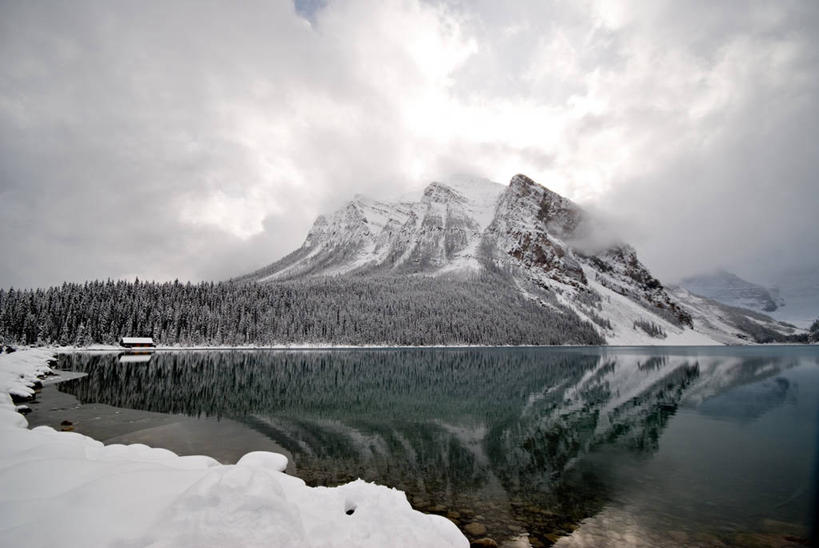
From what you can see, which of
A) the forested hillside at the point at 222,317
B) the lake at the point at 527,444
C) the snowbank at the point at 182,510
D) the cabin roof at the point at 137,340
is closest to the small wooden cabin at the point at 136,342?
the cabin roof at the point at 137,340

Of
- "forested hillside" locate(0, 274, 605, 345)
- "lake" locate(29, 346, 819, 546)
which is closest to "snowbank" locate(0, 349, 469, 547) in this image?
"lake" locate(29, 346, 819, 546)

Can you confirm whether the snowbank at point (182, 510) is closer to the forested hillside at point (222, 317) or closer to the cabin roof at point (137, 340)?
the cabin roof at point (137, 340)

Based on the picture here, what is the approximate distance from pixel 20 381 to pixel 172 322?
100994 millimetres

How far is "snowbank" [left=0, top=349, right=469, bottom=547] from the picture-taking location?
7113 mm

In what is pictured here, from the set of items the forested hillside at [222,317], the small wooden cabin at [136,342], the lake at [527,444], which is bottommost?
the lake at [527,444]

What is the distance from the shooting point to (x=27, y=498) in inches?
315

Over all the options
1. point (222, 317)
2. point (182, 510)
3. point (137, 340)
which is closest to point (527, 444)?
point (182, 510)

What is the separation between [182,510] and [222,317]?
475ft

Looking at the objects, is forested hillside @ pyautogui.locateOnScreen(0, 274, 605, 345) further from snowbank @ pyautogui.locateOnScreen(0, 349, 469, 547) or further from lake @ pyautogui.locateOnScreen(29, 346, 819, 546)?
snowbank @ pyautogui.locateOnScreen(0, 349, 469, 547)

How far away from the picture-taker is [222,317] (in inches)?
5394

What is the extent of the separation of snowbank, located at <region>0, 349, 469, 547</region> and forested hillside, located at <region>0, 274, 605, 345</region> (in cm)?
12880

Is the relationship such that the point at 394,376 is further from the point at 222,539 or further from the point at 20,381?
the point at 222,539

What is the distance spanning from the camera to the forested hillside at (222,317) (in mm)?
106812

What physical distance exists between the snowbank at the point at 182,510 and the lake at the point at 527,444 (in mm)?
4037
